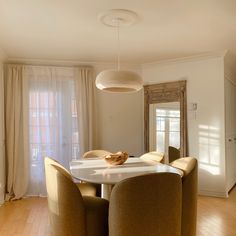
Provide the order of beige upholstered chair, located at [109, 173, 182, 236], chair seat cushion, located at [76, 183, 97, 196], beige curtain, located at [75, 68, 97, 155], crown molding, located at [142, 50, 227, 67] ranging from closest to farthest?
beige upholstered chair, located at [109, 173, 182, 236], chair seat cushion, located at [76, 183, 97, 196], crown molding, located at [142, 50, 227, 67], beige curtain, located at [75, 68, 97, 155]

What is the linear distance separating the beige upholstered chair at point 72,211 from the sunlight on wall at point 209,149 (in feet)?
8.80

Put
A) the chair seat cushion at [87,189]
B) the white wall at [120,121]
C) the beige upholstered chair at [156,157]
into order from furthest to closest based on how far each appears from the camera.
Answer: the white wall at [120,121], the beige upholstered chair at [156,157], the chair seat cushion at [87,189]

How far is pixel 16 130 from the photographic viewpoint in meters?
4.59

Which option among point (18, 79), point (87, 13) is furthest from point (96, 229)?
point (18, 79)

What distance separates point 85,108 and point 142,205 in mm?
3075

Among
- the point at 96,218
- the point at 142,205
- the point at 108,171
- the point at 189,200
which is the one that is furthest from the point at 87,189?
the point at 142,205

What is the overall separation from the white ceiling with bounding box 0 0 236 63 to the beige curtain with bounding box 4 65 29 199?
40 centimetres

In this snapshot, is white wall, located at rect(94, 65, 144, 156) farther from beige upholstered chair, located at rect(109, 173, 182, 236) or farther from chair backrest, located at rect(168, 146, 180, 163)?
beige upholstered chair, located at rect(109, 173, 182, 236)

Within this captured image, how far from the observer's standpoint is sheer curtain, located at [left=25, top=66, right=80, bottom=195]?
15.6 feet

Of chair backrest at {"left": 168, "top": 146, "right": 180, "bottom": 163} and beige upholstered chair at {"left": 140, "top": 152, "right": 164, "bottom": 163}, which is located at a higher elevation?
beige upholstered chair at {"left": 140, "top": 152, "right": 164, "bottom": 163}

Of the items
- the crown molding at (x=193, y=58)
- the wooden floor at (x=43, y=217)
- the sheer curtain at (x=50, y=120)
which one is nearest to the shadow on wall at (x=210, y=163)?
the wooden floor at (x=43, y=217)

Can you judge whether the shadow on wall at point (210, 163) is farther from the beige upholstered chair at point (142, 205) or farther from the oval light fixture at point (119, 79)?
the beige upholstered chair at point (142, 205)

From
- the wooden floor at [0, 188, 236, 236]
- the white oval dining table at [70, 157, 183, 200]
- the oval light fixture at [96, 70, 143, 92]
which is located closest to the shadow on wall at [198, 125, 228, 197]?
the wooden floor at [0, 188, 236, 236]

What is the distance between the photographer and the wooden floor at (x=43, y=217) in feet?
10.3
